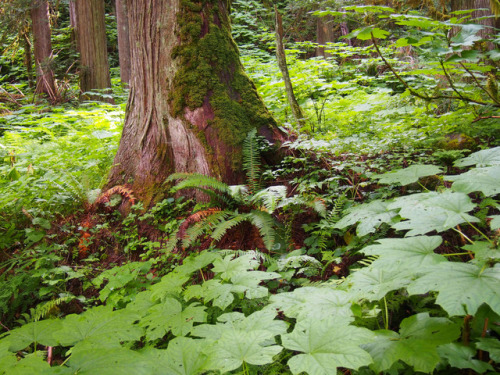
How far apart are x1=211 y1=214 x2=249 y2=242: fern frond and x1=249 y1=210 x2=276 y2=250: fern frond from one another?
0.09 m

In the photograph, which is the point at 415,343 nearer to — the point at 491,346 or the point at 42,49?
the point at 491,346

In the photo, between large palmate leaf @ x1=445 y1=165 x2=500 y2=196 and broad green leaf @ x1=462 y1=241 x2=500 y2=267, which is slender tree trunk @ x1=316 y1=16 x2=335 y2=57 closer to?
large palmate leaf @ x1=445 y1=165 x2=500 y2=196

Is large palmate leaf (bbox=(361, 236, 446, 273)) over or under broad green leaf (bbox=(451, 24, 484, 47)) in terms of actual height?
under

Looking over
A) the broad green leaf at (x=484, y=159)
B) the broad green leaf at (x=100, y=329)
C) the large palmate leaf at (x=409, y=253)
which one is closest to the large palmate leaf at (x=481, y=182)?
the broad green leaf at (x=484, y=159)

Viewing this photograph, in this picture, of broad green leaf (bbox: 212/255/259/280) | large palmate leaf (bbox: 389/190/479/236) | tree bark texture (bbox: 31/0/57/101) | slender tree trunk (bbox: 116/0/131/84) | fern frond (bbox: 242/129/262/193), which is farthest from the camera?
slender tree trunk (bbox: 116/0/131/84)

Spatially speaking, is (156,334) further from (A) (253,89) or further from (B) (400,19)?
(A) (253,89)

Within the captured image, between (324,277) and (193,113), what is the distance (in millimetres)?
2302

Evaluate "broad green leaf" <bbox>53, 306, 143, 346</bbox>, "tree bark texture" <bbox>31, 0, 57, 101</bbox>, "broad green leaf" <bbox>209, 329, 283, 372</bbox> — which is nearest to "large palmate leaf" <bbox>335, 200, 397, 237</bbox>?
"broad green leaf" <bbox>209, 329, 283, 372</bbox>

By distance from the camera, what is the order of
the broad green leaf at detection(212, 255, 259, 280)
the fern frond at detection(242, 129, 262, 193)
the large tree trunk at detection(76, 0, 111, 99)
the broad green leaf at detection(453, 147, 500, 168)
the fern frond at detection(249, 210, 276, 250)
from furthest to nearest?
the large tree trunk at detection(76, 0, 111, 99), the fern frond at detection(242, 129, 262, 193), the fern frond at detection(249, 210, 276, 250), the broad green leaf at detection(212, 255, 259, 280), the broad green leaf at detection(453, 147, 500, 168)

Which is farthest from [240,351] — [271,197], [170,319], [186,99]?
[186,99]

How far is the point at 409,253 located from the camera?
1.38m

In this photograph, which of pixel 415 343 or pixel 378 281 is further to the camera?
pixel 378 281

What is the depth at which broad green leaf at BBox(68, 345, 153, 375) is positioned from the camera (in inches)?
44.6

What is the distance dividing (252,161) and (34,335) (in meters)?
2.39
